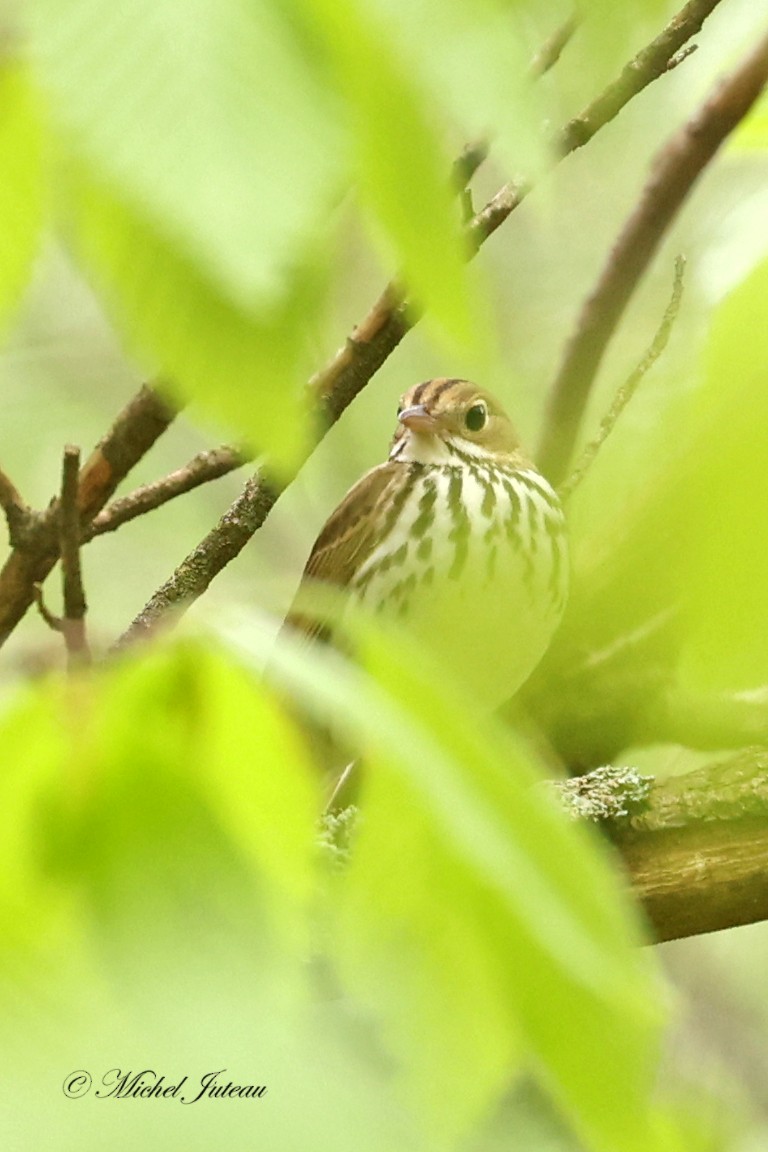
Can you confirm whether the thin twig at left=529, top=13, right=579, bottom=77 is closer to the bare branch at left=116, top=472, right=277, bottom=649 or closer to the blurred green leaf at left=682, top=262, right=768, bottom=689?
the blurred green leaf at left=682, top=262, right=768, bottom=689

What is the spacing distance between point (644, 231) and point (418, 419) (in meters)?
0.23

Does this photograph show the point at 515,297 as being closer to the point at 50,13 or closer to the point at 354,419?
the point at 354,419

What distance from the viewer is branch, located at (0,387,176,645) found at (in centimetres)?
64

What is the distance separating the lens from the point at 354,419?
1.22 metres

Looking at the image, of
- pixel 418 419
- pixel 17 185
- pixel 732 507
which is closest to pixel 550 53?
pixel 732 507

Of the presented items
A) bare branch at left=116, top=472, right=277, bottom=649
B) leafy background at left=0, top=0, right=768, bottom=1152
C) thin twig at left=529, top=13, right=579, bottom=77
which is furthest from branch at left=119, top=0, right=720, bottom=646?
leafy background at left=0, top=0, right=768, bottom=1152

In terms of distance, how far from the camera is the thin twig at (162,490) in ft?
2.21

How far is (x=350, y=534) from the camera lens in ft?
3.00

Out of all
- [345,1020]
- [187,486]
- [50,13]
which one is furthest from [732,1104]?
[50,13]

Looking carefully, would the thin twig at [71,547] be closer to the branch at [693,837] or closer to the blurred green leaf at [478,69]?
the blurred green leaf at [478,69]

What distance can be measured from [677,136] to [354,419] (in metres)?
0.55

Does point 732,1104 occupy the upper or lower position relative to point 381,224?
lower

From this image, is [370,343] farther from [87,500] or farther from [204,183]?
[204,183]

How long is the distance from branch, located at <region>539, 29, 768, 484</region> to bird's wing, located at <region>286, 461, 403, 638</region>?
115mm
